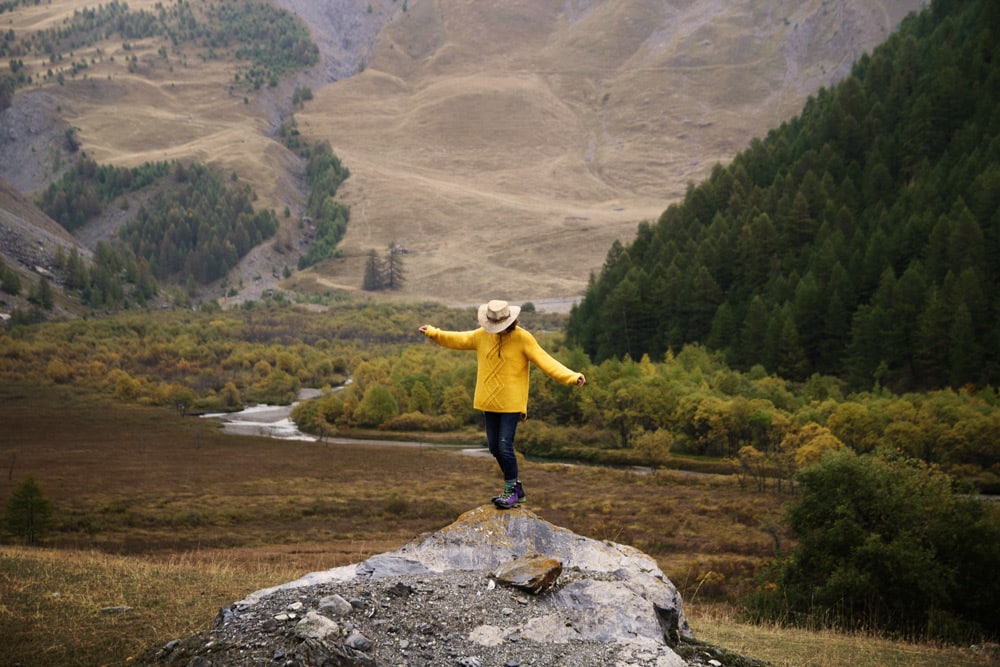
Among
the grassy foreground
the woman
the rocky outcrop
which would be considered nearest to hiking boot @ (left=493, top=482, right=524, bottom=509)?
the woman

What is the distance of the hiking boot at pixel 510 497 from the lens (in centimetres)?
1573

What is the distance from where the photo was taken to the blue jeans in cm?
1563

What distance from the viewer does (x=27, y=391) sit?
91.6m

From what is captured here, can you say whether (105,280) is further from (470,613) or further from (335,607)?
(470,613)

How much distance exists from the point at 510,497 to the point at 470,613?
3.50 metres

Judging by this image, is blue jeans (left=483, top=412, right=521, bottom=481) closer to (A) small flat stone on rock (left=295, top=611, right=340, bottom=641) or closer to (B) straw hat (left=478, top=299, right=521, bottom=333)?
(B) straw hat (left=478, top=299, right=521, bottom=333)

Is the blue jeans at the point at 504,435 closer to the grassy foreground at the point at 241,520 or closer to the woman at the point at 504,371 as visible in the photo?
the woman at the point at 504,371

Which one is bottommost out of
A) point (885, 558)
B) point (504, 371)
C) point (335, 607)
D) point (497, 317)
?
point (885, 558)

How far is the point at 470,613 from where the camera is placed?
1252 centimetres

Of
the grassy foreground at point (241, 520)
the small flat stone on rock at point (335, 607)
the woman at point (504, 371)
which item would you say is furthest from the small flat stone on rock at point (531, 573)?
the grassy foreground at point (241, 520)

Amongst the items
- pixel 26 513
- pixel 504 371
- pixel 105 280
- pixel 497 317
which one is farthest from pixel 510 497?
pixel 105 280

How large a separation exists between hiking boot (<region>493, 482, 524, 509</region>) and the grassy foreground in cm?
622

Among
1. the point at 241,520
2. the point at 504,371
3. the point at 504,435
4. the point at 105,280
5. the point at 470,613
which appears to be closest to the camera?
the point at 470,613

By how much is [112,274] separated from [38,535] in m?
136
